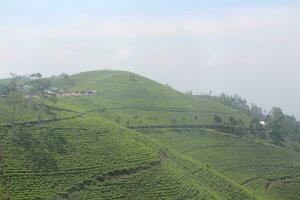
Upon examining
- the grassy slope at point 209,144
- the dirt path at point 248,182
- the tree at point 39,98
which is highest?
the tree at point 39,98

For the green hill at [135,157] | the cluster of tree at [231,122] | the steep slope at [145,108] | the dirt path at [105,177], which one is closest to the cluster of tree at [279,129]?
the steep slope at [145,108]

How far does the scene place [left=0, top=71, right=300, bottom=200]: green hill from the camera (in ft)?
287

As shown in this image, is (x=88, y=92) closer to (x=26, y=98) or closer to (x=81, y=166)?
(x=26, y=98)

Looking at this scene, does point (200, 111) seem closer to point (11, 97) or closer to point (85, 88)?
point (85, 88)

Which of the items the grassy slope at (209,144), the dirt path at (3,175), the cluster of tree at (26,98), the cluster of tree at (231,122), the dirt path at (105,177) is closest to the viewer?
the dirt path at (3,175)

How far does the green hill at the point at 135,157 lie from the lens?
87.4m

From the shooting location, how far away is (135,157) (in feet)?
338

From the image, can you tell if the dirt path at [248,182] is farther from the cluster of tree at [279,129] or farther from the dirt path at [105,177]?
the cluster of tree at [279,129]

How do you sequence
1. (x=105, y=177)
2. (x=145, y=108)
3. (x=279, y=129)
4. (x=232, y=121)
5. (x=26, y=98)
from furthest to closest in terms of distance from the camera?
(x=279, y=129), (x=145, y=108), (x=232, y=121), (x=26, y=98), (x=105, y=177)

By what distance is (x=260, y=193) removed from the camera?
12425 cm

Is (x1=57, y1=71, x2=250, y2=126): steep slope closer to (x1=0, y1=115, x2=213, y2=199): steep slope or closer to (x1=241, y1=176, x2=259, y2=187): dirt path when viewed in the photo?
(x1=241, y1=176, x2=259, y2=187): dirt path

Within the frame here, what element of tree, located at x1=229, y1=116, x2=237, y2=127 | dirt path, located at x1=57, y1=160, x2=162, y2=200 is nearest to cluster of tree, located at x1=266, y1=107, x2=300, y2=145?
tree, located at x1=229, y1=116, x2=237, y2=127

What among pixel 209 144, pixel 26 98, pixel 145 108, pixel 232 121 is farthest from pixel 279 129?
pixel 26 98

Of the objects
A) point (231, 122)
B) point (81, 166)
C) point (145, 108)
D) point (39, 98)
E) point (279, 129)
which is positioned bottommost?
point (279, 129)
